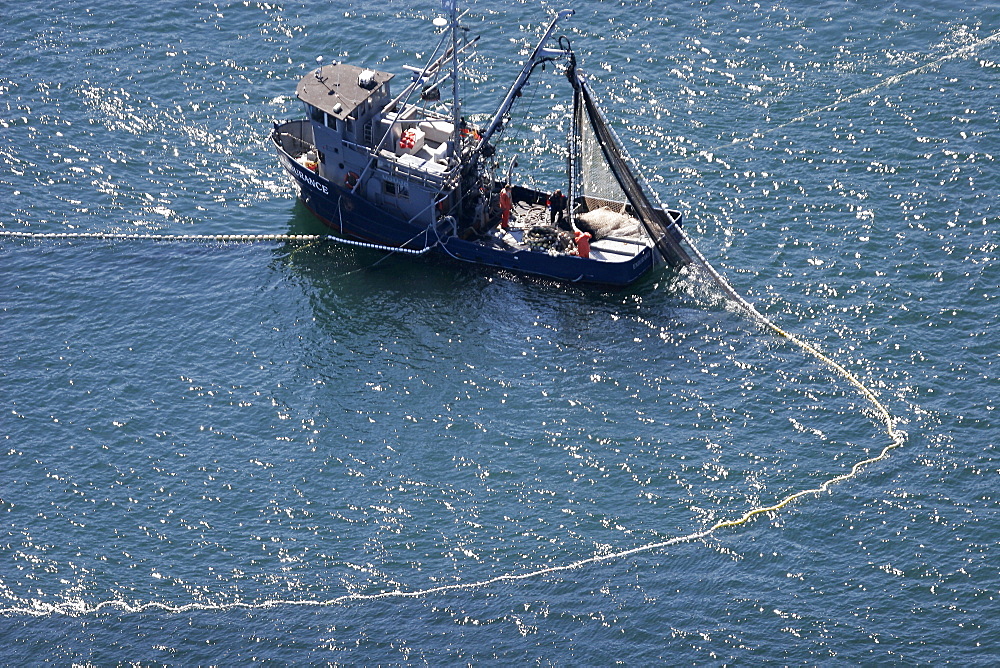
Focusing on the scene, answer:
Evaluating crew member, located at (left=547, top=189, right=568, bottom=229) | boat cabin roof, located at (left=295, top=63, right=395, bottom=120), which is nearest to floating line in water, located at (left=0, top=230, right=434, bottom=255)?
boat cabin roof, located at (left=295, top=63, right=395, bottom=120)

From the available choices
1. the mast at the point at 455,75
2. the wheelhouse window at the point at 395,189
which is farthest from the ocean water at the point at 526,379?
the mast at the point at 455,75

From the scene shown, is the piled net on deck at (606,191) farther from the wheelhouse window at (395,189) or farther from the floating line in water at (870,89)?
the wheelhouse window at (395,189)

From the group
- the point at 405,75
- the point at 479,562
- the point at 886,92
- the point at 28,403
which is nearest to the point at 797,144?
the point at 886,92

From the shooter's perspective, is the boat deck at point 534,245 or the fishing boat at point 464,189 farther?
the boat deck at point 534,245

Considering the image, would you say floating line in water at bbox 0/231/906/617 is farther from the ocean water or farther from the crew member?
the crew member

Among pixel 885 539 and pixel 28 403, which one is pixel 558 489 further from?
pixel 28 403

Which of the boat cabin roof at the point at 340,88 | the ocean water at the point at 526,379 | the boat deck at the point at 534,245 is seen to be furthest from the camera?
the boat cabin roof at the point at 340,88

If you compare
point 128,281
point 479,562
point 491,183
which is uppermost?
point 491,183
